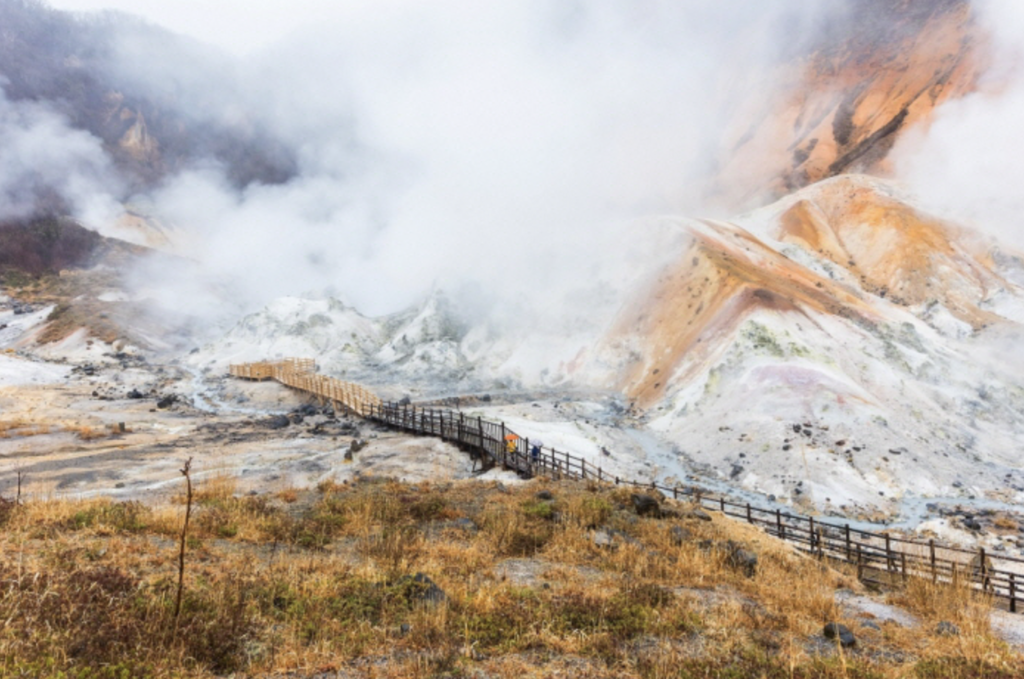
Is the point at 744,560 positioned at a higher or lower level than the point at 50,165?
lower

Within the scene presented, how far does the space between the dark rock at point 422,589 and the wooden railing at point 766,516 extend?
9.61 meters

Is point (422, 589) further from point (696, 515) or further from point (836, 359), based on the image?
point (836, 359)

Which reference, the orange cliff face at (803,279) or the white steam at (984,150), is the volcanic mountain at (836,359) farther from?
the white steam at (984,150)

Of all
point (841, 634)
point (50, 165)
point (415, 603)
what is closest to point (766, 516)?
point (841, 634)

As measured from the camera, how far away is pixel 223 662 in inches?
205

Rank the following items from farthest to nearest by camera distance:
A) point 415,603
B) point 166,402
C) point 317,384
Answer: point 317,384, point 166,402, point 415,603

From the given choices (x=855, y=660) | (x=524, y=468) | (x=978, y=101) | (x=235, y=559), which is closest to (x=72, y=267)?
(x=524, y=468)

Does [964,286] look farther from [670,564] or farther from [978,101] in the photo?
[670,564]

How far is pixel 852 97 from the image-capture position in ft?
345

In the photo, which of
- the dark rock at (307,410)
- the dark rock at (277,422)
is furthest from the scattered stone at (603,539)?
the dark rock at (307,410)

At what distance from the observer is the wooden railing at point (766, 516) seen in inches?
504

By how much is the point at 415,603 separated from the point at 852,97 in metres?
129

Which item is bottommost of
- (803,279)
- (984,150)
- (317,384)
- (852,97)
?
(317,384)

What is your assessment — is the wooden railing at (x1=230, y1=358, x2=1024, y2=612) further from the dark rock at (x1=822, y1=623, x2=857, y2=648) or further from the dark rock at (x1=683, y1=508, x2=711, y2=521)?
the dark rock at (x1=822, y1=623, x2=857, y2=648)
